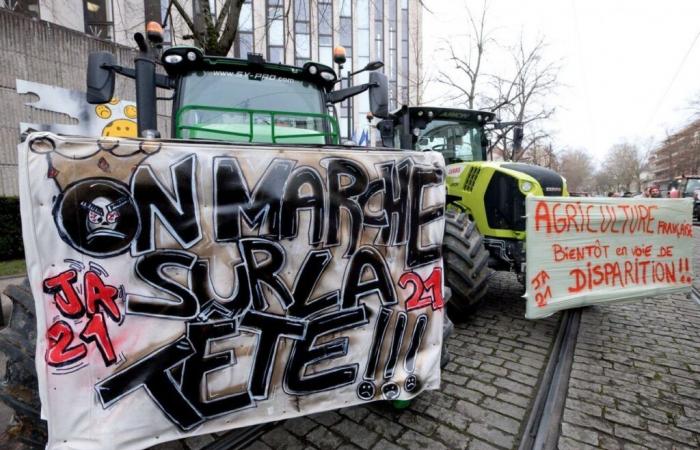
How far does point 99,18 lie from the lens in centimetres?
1507

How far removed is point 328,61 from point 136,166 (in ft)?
91.0

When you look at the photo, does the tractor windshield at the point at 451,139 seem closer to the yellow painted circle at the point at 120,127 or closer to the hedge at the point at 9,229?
the yellow painted circle at the point at 120,127

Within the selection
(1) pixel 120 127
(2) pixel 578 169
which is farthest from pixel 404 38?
(2) pixel 578 169

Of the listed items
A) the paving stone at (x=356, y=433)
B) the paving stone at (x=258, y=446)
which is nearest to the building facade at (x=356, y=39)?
the paving stone at (x=356, y=433)

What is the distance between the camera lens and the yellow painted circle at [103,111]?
31.7ft

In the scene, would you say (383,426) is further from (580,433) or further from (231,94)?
(231,94)

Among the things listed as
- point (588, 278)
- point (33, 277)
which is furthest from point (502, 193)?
point (33, 277)

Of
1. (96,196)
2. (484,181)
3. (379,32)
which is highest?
(379,32)

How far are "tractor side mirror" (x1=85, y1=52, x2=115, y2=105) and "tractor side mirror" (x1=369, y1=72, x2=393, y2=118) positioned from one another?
2.44 m

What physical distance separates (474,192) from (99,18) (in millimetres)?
17572

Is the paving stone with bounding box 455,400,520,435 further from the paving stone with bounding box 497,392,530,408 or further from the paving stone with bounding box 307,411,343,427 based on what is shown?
the paving stone with bounding box 307,411,343,427

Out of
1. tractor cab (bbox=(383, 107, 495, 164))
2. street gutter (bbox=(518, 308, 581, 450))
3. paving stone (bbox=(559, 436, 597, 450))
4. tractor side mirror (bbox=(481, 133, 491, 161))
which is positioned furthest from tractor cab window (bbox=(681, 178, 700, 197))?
paving stone (bbox=(559, 436, 597, 450))

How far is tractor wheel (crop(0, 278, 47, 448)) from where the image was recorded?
1.93 meters

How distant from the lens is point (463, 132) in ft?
19.8
